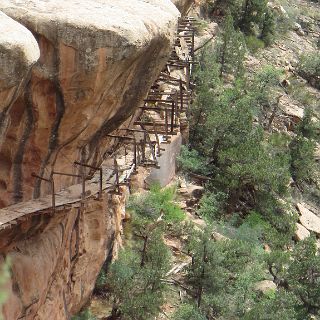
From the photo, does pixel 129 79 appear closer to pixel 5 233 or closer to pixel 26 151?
pixel 26 151

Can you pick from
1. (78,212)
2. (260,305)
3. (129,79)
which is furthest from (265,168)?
(129,79)

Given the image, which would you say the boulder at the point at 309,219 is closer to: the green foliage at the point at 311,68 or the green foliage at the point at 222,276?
the green foliage at the point at 222,276

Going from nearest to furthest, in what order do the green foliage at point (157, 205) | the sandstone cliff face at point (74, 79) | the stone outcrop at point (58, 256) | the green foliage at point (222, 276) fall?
the sandstone cliff face at point (74, 79)
the stone outcrop at point (58, 256)
the green foliage at point (222, 276)
the green foliage at point (157, 205)

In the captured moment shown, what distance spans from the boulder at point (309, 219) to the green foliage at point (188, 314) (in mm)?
9207

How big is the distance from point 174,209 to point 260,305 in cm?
541

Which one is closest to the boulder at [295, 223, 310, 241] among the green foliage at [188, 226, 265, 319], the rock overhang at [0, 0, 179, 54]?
the green foliage at [188, 226, 265, 319]

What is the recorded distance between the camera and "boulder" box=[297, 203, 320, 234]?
78.4ft

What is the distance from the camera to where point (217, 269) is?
17.5 m

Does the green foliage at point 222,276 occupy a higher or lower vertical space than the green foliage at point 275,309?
lower

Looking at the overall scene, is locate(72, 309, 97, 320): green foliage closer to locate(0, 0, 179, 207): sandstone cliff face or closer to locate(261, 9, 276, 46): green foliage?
locate(0, 0, 179, 207): sandstone cliff face

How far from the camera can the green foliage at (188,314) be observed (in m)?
15.4

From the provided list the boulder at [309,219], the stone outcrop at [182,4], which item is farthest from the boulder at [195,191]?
the stone outcrop at [182,4]

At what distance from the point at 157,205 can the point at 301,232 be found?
20.3 feet

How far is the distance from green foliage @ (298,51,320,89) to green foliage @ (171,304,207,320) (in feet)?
68.7
